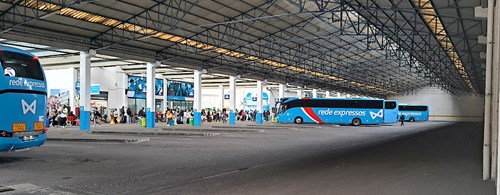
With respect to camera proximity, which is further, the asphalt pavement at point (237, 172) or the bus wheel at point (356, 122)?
the bus wheel at point (356, 122)

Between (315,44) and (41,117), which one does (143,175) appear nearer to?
(41,117)

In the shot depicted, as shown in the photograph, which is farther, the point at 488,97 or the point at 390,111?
the point at 390,111

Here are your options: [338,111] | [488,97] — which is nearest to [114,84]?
[338,111]

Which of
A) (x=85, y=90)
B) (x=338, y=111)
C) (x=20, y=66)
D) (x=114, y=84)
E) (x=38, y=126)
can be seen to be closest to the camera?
(x=20, y=66)

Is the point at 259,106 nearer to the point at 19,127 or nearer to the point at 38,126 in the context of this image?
the point at 38,126

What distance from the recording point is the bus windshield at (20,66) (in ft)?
35.3

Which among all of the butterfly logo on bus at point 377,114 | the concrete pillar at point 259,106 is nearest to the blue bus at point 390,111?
the butterfly logo on bus at point 377,114

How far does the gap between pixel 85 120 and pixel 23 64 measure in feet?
56.5

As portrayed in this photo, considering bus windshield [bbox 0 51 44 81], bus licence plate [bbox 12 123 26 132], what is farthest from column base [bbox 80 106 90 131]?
bus licence plate [bbox 12 123 26 132]

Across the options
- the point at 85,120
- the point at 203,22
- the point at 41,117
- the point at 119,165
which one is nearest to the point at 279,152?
the point at 119,165

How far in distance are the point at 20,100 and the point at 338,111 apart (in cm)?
3547

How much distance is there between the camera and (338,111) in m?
43.0

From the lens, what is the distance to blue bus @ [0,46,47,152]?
34.9ft

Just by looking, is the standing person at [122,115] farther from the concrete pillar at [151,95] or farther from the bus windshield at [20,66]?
the bus windshield at [20,66]
